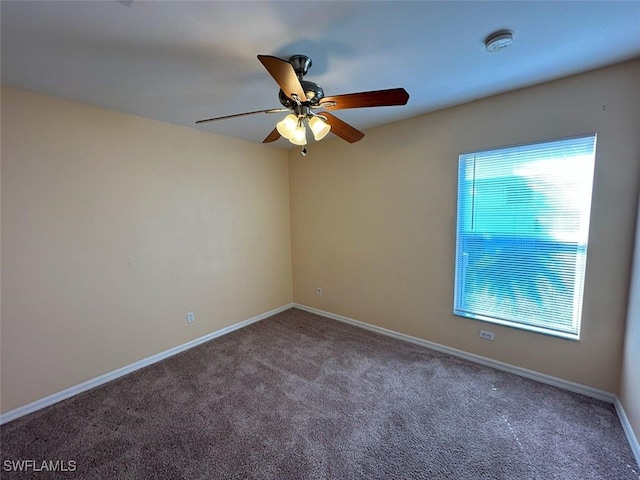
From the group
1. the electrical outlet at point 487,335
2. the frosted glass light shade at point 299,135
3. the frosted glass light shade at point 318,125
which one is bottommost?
the electrical outlet at point 487,335

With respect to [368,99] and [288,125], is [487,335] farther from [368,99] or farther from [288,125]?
[288,125]

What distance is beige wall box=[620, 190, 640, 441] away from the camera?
164cm

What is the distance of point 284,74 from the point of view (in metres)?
1.27

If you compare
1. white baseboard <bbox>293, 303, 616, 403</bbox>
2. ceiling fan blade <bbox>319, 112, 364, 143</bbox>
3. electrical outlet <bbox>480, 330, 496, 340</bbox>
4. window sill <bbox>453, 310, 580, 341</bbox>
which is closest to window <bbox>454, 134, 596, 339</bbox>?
window sill <bbox>453, 310, 580, 341</bbox>

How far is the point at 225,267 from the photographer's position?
3.34 meters

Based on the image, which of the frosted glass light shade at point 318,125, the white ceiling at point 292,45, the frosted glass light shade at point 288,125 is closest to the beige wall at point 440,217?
the white ceiling at point 292,45

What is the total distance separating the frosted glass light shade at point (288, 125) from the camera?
1614 mm

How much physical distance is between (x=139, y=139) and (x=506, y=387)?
396cm

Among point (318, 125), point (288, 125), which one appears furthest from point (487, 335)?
point (288, 125)

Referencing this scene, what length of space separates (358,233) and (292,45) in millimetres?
2164

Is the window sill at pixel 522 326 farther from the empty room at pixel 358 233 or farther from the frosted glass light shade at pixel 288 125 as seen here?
the frosted glass light shade at pixel 288 125

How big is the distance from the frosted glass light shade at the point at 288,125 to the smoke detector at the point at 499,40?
1.20 meters

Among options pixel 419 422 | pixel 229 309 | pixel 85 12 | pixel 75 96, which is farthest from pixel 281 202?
pixel 419 422

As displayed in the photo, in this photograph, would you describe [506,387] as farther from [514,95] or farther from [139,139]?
[139,139]
